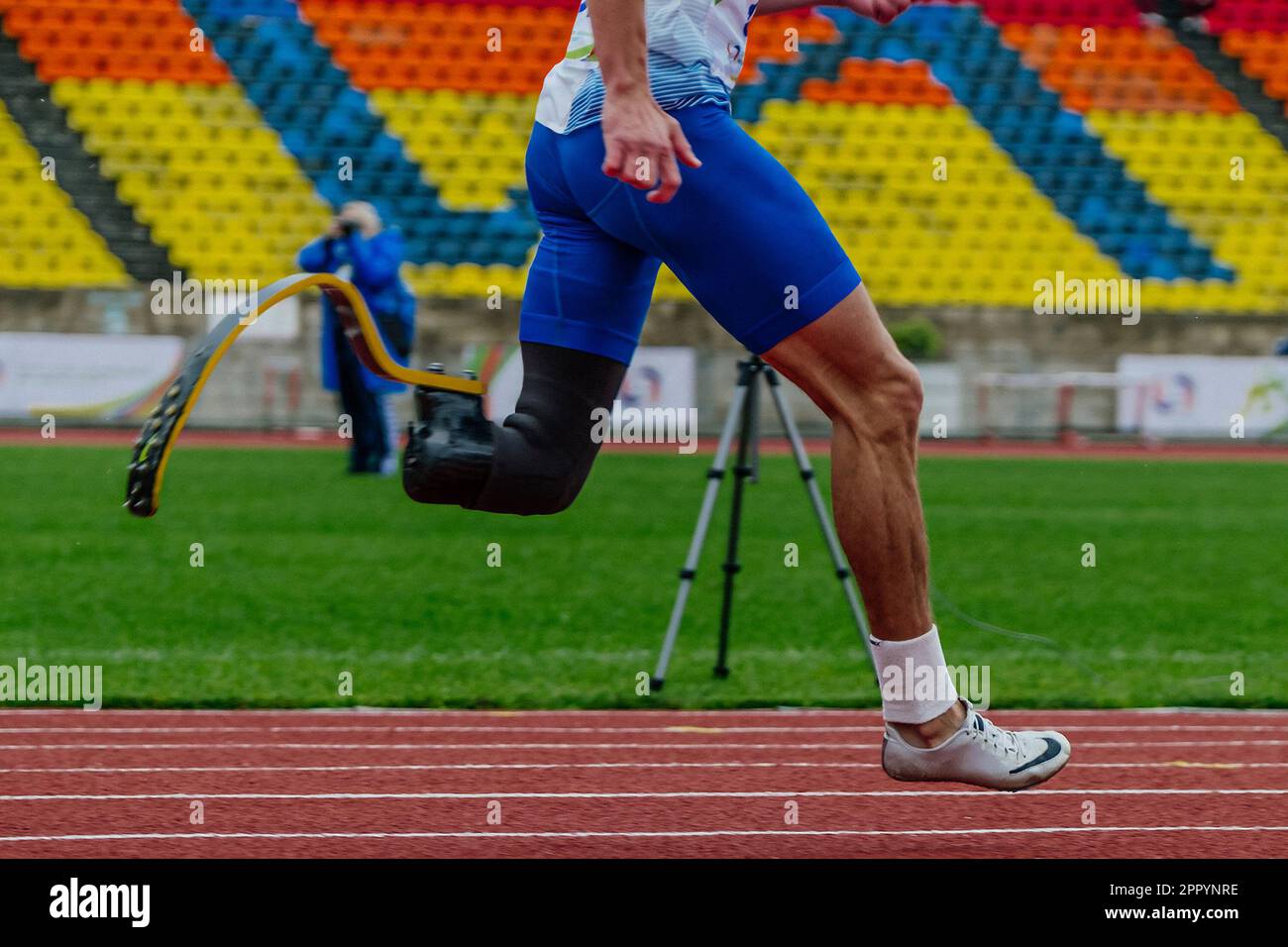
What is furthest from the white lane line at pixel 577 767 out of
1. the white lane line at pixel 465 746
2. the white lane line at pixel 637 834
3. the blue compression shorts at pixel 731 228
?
the blue compression shorts at pixel 731 228

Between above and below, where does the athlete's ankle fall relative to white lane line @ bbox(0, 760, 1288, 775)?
above

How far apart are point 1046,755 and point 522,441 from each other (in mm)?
1222

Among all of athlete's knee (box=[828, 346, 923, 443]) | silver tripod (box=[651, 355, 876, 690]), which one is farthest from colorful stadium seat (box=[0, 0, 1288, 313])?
athlete's knee (box=[828, 346, 923, 443])

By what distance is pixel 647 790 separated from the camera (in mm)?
4121

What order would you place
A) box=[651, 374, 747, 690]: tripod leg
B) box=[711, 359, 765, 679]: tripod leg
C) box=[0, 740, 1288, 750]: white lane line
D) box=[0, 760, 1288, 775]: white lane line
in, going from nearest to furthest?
box=[0, 760, 1288, 775]: white lane line, box=[0, 740, 1288, 750]: white lane line, box=[651, 374, 747, 690]: tripod leg, box=[711, 359, 765, 679]: tripod leg

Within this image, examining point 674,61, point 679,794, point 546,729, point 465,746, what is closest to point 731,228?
point 674,61

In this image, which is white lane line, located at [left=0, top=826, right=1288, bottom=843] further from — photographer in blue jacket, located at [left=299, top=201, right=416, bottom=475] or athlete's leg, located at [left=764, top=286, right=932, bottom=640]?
photographer in blue jacket, located at [left=299, top=201, right=416, bottom=475]

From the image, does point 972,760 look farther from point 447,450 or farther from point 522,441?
point 447,450

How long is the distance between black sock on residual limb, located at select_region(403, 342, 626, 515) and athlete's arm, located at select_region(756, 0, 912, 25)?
951 mm

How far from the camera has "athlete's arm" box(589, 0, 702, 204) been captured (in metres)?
3.04

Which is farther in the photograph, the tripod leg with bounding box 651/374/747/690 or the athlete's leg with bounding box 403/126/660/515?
the tripod leg with bounding box 651/374/747/690

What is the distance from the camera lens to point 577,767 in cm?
445

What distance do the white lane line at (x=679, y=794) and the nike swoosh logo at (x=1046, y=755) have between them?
49 centimetres
